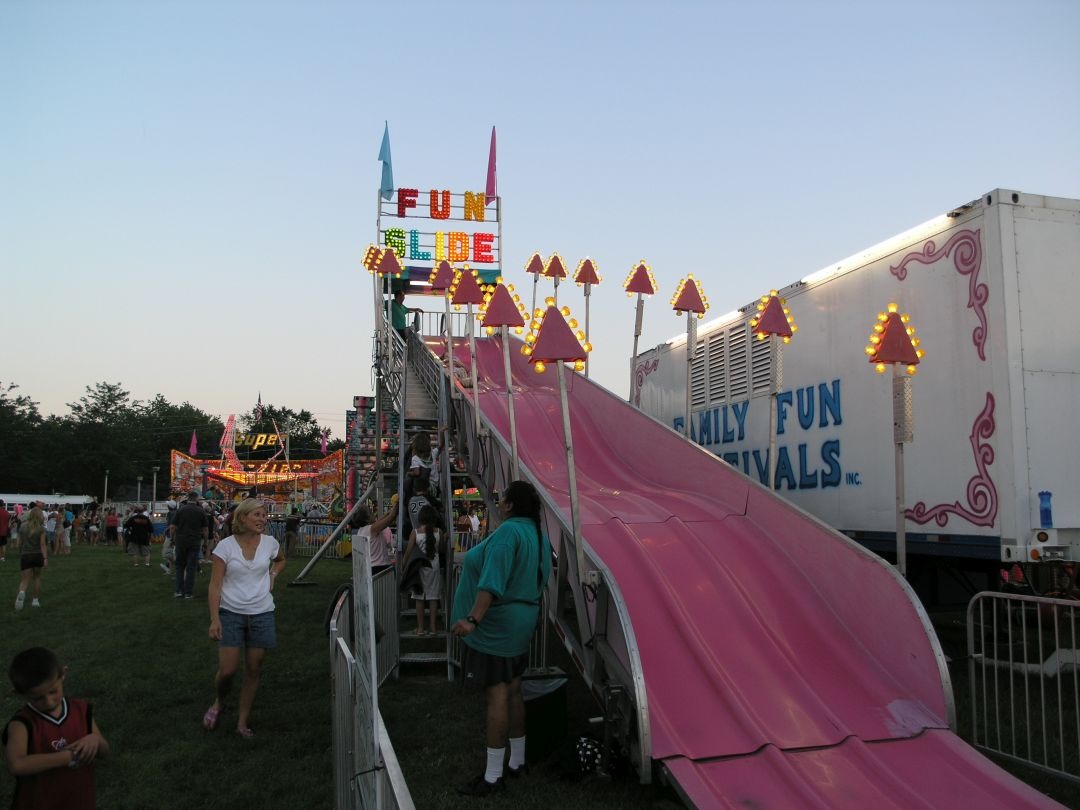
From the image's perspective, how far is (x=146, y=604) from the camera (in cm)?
1334

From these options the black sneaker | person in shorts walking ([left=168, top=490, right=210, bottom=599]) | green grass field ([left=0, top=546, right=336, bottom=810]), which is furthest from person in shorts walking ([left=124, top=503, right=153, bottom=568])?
the black sneaker

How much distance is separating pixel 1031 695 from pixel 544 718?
14.9 feet

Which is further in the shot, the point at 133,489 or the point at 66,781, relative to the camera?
the point at 133,489

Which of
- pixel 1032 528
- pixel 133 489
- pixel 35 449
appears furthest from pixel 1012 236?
pixel 133 489

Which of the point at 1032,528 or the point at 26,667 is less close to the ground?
the point at 1032,528

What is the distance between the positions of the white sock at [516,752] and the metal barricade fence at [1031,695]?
10.3ft

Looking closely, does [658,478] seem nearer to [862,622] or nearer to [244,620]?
[862,622]

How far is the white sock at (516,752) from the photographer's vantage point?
5496mm

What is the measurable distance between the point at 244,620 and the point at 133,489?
94158 millimetres

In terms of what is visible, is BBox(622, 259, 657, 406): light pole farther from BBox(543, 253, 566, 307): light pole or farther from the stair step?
the stair step

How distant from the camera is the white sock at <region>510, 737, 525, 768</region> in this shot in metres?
5.50

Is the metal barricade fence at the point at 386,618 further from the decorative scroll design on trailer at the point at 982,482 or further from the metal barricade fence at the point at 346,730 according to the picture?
the decorative scroll design on trailer at the point at 982,482

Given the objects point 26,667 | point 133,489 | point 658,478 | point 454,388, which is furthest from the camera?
point 133,489

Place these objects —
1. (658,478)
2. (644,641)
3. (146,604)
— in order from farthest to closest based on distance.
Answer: (146,604) → (658,478) → (644,641)
